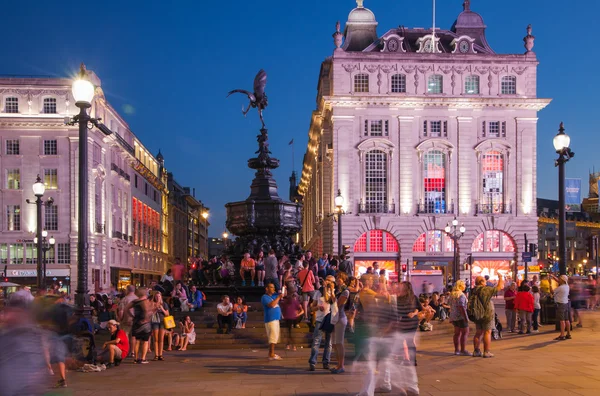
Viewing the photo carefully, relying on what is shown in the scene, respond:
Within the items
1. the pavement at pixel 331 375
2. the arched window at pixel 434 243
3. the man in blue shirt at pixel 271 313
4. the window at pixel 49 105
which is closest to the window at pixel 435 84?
the arched window at pixel 434 243

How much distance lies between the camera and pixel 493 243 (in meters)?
64.9

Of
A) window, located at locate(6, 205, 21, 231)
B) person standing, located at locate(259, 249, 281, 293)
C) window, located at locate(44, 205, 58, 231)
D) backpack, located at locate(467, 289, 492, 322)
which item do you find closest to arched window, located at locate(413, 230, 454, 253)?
window, located at locate(44, 205, 58, 231)

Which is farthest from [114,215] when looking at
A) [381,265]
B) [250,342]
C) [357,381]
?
[357,381]

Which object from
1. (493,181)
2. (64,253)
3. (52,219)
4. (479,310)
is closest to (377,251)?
(493,181)

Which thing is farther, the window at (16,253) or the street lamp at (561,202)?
the window at (16,253)

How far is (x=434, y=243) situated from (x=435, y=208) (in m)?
3.03

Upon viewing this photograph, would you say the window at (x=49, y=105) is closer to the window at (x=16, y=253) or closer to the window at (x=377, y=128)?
the window at (x=16, y=253)

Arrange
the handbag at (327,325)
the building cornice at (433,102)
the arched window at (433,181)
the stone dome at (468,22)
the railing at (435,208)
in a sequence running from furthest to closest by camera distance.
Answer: the stone dome at (468,22)
the arched window at (433,181)
the railing at (435,208)
the building cornice at (433,102)
the handbag at (327,325)

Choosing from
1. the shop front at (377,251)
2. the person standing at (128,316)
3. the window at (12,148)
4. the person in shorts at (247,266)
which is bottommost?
the shop front at (377,251)

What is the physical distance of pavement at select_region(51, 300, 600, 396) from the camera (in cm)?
1238

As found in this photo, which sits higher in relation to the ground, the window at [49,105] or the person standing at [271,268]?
the window at [49,105]

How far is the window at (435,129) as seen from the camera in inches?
2539

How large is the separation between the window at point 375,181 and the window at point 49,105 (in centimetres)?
2680

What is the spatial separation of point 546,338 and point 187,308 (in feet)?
34.1
